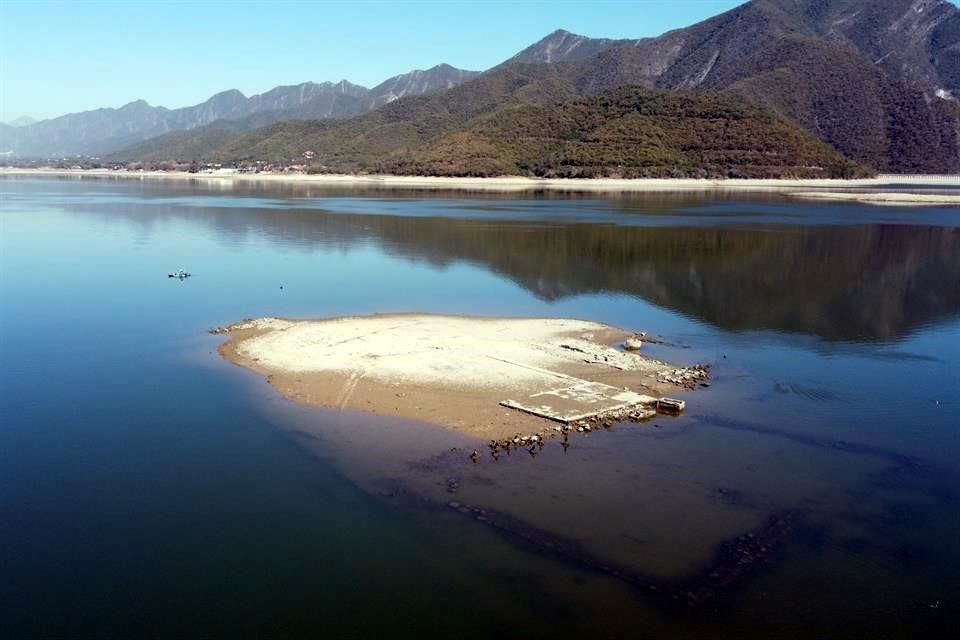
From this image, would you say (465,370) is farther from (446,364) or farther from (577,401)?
(577,401)

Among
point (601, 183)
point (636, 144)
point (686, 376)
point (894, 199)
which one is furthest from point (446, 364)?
point (636, 144)

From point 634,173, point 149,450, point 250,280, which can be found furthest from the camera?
point 634,173

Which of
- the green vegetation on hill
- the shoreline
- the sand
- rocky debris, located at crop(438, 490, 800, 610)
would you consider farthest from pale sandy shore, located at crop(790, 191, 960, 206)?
rocky debris, located at crop(438, 490, 800, 610)

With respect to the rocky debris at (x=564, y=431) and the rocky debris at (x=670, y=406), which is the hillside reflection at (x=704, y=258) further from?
the rocky debris at (x=564, y=431)

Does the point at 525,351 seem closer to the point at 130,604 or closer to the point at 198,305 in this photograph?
the point at 130,604

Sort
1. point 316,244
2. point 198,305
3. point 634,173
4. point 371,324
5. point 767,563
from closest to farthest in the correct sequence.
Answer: point 767,563 < point 371,324 < point 198,305 < point 316,244 < point 634,173

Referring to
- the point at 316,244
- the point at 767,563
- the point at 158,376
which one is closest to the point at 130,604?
the point at 767,563

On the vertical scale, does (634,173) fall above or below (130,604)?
above
